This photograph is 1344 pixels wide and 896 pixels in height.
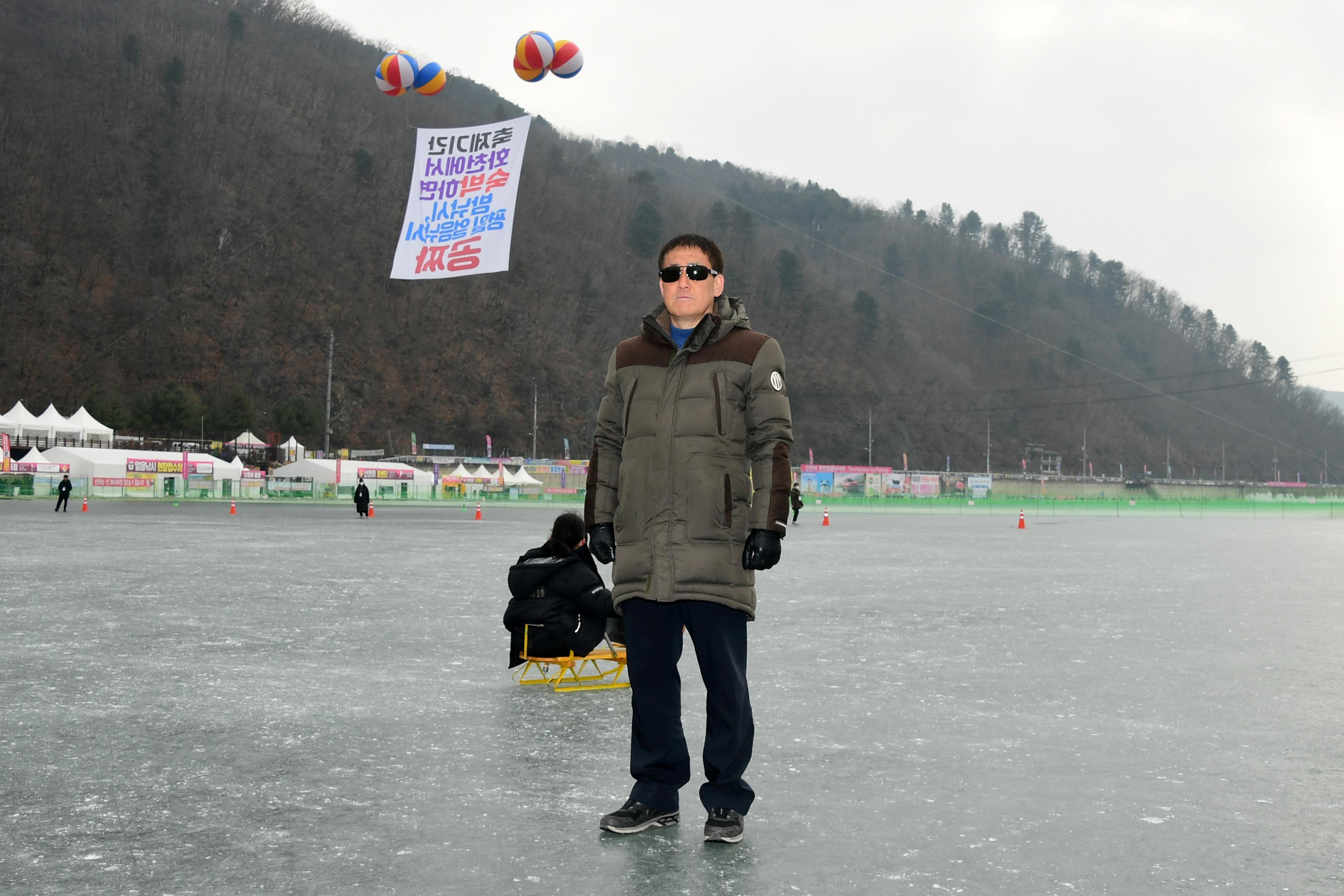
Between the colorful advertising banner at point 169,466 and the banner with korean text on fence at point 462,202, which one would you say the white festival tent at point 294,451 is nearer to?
the colorful advertising banner at point 169,466

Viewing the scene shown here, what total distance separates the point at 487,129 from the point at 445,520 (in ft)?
55.3

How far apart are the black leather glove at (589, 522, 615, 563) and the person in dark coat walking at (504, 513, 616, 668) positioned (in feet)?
7.99

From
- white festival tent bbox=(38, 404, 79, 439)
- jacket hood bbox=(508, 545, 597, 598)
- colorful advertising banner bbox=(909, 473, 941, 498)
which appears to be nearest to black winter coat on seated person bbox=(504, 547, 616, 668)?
jacket hood bbox=(508, 545, 597, 598)

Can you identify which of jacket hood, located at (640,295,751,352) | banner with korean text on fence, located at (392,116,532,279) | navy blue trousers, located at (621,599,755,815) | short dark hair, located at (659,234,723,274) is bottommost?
navy blue trousers, located at (621,599,755,815)

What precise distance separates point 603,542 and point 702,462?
0.48 metres

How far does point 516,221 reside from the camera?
129m

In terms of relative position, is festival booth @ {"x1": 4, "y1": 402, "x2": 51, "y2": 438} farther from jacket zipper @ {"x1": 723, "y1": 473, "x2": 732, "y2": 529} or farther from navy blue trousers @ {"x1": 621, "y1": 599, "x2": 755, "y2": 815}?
jacket zipper @ {"x1": 723, "y1": 473, "x2": 732, "y2": 529}

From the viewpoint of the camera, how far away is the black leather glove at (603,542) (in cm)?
417

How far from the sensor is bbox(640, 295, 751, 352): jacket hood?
4148 mm

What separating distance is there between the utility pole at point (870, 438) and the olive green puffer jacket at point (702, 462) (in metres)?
117

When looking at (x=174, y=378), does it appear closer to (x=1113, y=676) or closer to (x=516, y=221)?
(x=516, y=221)

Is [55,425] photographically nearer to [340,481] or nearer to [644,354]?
[340,481]

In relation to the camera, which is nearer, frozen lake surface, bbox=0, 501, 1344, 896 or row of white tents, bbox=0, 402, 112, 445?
frozen lake surface, bbox=0, 501, 1344, 896

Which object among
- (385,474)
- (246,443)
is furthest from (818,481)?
(246,443)
